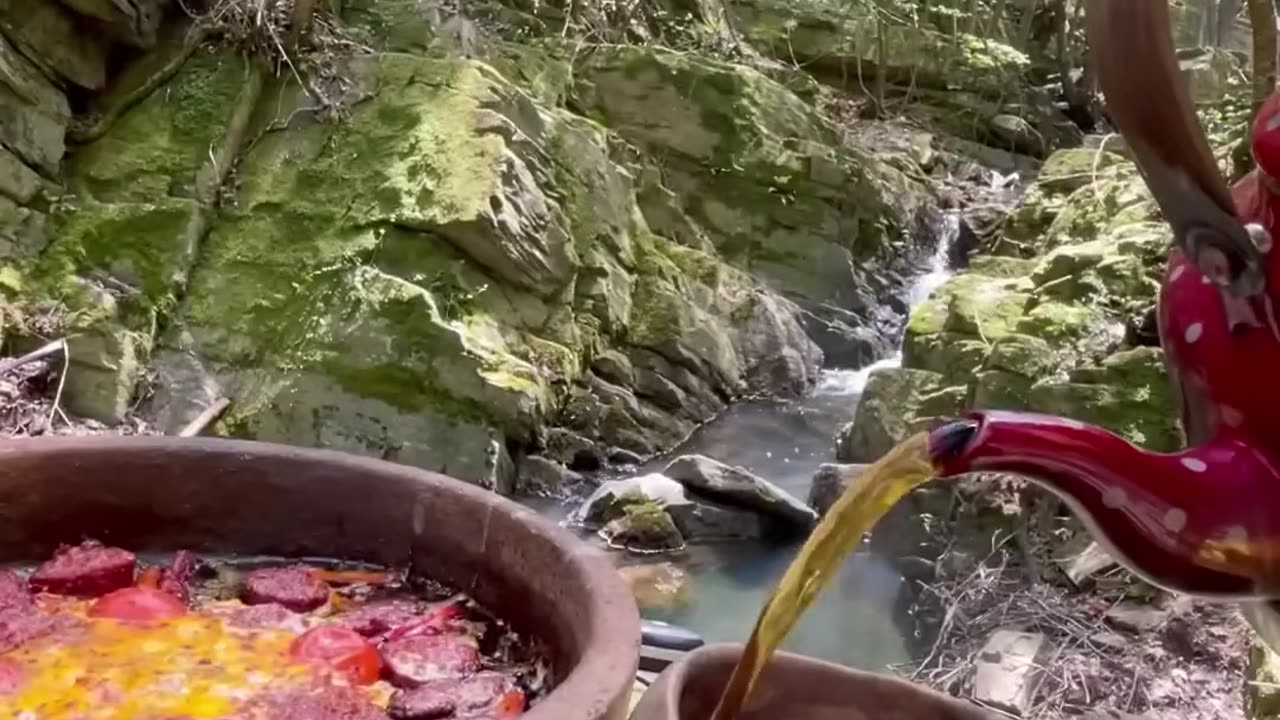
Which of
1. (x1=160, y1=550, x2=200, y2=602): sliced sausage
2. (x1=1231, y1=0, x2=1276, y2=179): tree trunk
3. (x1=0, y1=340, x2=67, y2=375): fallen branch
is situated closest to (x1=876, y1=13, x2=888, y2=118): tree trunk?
(x1=0, y1=340, x2=67, y2=375): fallen branch

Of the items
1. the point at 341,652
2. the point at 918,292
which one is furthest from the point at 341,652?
the point at 918,292

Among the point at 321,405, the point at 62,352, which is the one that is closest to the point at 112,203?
the point at 62,352

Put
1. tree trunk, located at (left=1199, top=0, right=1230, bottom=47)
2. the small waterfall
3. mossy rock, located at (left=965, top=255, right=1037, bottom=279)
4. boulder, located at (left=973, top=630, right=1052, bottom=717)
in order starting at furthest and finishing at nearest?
the small waterfall → mossy rock, located at (left=965, top=255, right=1037, bottom=279) → tree trunk, located at (left=1199, top=0, right=1230, bottom=47) → boulder, located at (left=973, top=630, right=1052, bottom=717)

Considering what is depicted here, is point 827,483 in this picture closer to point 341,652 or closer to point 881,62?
point 341,652

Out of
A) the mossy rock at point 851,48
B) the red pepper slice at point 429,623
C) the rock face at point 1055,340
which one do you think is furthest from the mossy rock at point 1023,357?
the mossy rock at point 851,48

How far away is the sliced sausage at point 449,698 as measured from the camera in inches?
31.8

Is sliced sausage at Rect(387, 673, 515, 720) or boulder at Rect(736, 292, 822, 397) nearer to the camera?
sliced sausage at Rect(387, 673, 515, 720)

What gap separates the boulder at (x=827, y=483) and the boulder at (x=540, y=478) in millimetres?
602

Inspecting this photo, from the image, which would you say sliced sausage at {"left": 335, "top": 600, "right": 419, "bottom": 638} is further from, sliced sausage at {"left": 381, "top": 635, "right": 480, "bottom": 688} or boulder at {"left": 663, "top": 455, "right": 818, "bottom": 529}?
boulder at {"left": 663, "top": 455, "right": 818, "bottom": 529}

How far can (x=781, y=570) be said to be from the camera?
267cm

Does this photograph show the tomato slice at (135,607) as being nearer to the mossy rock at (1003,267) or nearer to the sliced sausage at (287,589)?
the sliced sausage at (287,589)

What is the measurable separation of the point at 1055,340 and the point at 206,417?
1784mm

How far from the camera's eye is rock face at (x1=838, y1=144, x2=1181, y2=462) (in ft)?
7.50

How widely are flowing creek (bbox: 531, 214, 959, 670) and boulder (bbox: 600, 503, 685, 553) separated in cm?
4
